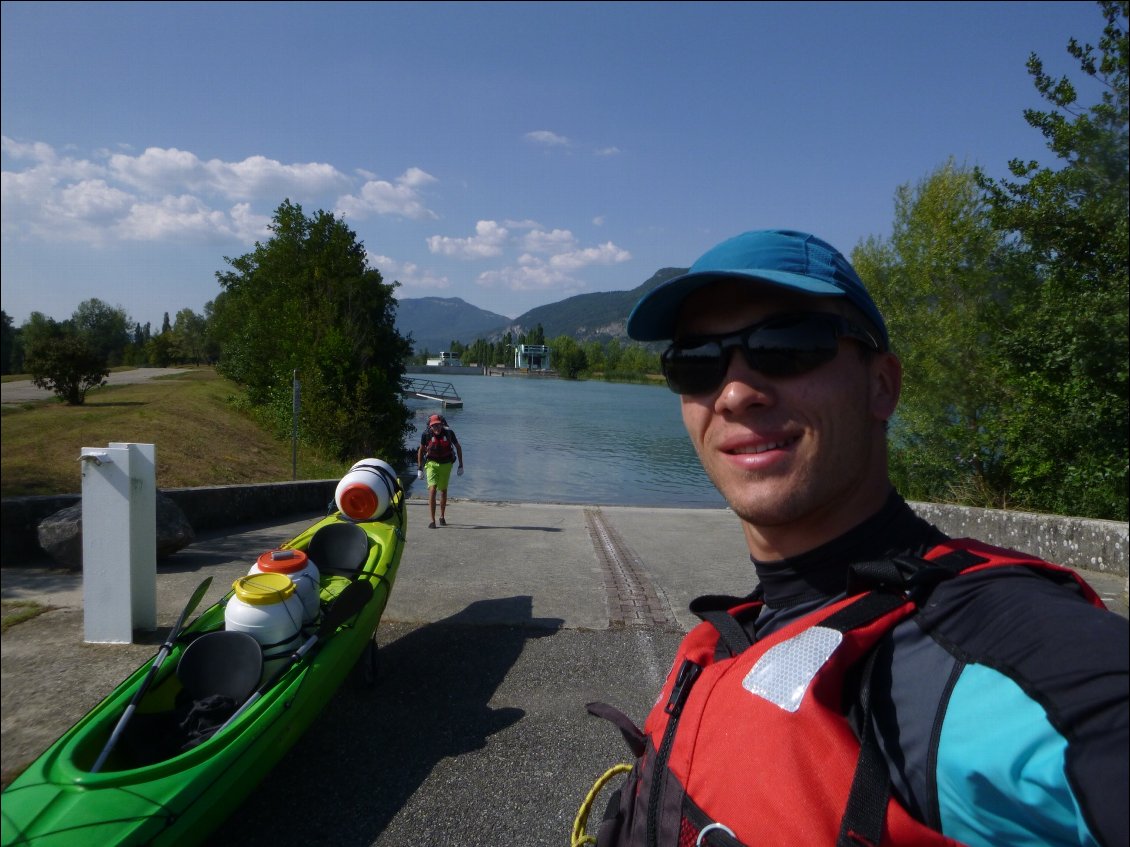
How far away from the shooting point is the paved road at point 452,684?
1.01m

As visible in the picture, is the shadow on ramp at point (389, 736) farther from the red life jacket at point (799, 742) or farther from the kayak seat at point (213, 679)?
the red life jacket at point (799, 742)

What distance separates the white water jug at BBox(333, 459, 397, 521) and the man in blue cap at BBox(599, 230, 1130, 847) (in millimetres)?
4268

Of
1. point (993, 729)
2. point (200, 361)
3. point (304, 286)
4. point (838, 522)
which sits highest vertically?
point (304, 286)

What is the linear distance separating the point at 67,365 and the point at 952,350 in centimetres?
1251

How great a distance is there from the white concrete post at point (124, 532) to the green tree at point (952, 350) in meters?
10.4

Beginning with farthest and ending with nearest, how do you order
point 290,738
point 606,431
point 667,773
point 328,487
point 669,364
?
point 606,431
point 328,487
point 290,738
point 669,364
point 667,773

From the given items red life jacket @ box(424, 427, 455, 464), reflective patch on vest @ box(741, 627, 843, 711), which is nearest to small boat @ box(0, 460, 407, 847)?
reflective patch on vest @ box(741, 627, 843, 711)

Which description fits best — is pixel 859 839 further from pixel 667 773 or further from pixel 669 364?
pixel 669 364

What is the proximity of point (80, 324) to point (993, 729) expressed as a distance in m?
1.28

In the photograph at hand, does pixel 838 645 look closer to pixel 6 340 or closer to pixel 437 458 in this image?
pixel 6 340

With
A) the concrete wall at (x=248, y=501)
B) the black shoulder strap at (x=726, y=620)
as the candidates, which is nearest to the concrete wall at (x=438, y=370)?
the concrete wall at (x=248, y=501)

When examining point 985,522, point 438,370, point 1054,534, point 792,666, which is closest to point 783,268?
point 792,666

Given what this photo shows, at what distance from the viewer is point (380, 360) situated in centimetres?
2222

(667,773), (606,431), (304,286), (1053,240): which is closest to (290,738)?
(667,773)
